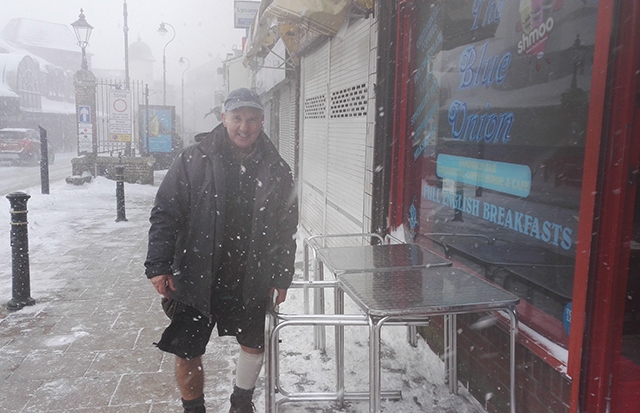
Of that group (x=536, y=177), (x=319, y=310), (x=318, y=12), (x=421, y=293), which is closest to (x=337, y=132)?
(x=318, y=12)

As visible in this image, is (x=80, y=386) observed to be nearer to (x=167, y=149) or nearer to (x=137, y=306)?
(x=137, y=306)

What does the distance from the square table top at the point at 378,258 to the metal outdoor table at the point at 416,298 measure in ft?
0.33

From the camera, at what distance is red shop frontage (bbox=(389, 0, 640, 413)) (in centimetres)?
211

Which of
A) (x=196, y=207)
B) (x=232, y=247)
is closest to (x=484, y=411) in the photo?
(x=232, y=247)

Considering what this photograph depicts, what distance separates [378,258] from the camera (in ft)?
11.4

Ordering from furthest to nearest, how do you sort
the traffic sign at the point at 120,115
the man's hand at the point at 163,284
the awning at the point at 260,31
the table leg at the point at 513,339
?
the traffic sign at the point at 120,115 < the awning at the point at 260,31 < the man's hand at the point at 163,284 < the table leg at the point at 513,339

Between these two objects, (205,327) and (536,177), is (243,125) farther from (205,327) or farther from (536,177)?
(536,177)

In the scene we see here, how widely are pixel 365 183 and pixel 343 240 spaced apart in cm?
135

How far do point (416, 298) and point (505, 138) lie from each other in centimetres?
127

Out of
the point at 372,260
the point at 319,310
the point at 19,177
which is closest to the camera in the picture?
the point at 372,260

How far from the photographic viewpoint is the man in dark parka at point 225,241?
9.41 ft

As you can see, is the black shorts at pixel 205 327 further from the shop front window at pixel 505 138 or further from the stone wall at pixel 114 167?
the stone wall at pixel 114 167

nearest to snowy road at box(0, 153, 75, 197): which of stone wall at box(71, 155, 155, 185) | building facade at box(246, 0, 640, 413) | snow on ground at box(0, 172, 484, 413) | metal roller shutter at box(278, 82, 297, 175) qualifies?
stone wall at box(71, 155, 155, 185)

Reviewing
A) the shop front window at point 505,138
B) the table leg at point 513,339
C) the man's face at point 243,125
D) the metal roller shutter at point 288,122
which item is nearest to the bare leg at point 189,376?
the man's face at point 243,125
